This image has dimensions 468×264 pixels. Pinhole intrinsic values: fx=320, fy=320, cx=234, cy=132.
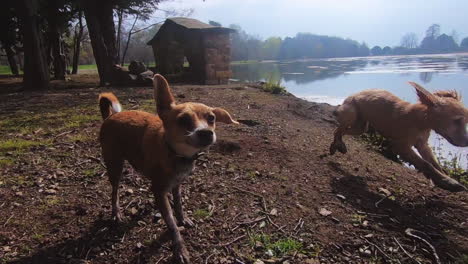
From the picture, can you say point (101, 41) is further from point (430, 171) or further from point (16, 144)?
point (430, 171)

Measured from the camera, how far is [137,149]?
318 cm

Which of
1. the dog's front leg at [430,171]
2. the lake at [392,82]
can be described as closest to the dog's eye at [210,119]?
the dog's front leg at [430,171]

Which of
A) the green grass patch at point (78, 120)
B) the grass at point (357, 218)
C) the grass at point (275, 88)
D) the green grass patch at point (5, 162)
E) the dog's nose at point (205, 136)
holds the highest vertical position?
the dog's nose at point (205, 136)

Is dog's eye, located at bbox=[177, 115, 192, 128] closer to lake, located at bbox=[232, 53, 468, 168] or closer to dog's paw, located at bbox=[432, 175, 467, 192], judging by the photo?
dog's paw, located at bbox=[432, 175, 467, 192]

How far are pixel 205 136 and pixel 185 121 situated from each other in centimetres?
24

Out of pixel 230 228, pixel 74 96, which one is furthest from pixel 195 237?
pixel 74 96

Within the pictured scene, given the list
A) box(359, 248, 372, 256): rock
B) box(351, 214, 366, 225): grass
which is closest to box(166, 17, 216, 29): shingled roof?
box(351, 214, 366, 225): grass

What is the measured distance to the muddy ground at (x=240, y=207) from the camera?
3037 mm

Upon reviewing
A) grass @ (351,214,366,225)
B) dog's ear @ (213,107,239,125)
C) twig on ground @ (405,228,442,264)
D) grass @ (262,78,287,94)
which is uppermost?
dog's ear @ (213,107,239,125)

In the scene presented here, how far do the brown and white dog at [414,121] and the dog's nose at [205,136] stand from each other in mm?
3223

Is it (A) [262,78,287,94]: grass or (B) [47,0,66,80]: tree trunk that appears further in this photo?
(B) [47,0,66,80]: tree trunk

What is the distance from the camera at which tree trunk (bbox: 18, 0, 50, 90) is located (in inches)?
459

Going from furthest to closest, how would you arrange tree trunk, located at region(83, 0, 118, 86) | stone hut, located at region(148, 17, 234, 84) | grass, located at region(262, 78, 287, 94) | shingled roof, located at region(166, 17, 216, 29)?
shingled roof, located at region(166, 17, 216, 29) < stone hut, located at region(148, 17, 234, 84) < tree trunk, located at region(83, 0, 118, 86) < grass, located at region(262, 78, 287, 94)

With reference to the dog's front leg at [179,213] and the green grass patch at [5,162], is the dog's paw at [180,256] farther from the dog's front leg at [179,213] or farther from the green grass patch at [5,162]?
the green grass patch at [5,162]
